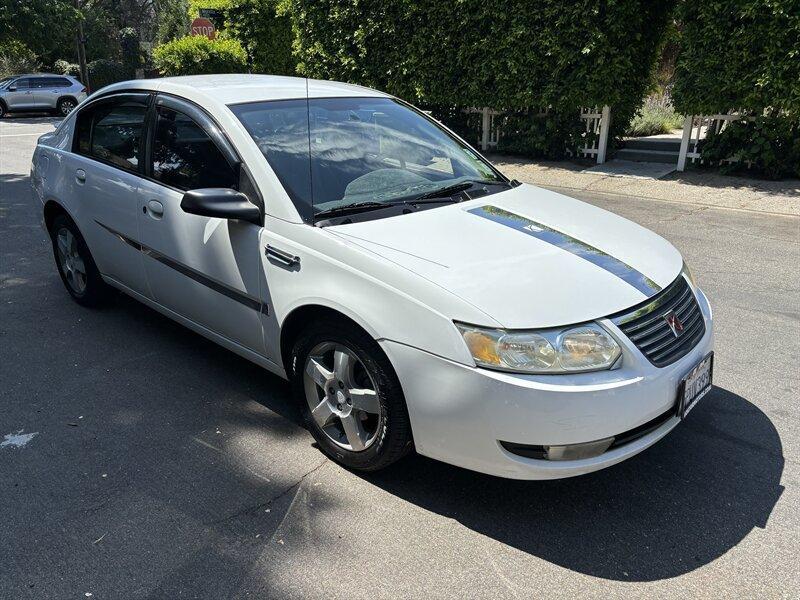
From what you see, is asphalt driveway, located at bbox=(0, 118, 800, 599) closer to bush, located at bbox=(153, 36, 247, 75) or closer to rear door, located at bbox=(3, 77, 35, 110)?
bush, located at bbox=(153, 36, 247, 75)

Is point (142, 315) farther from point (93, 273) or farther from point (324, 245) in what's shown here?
point (324, 245)

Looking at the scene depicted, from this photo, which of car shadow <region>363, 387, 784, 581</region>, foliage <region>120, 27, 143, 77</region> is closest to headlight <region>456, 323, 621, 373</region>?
car shadow <region>363, 387, 784, 581</region>

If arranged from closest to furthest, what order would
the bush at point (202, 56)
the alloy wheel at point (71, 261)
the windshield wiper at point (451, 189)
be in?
the windshield wiper at point (451, 189) → the alloy wheel at point (71, 261) → the bush at point (202, 56)

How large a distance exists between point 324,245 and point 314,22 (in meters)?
12.9

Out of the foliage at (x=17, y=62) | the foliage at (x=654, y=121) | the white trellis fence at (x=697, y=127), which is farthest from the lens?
the foliage at (x=17, y=62)

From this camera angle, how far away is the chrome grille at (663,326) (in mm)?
2568

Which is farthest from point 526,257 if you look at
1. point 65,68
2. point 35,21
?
point 65,68

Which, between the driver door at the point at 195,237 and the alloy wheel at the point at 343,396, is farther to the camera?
the driver door at the point at 195,237

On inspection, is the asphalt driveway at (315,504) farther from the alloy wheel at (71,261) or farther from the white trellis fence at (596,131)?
the white trellis fence at (596,131)

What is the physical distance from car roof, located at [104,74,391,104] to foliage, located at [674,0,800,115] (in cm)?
705

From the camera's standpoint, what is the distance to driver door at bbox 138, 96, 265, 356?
3.28m

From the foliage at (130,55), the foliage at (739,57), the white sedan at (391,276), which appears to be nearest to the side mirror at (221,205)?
the white sedan at (391,276)

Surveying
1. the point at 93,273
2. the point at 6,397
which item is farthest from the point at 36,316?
the point at 6,397

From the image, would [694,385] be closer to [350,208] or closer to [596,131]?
[350,208]
